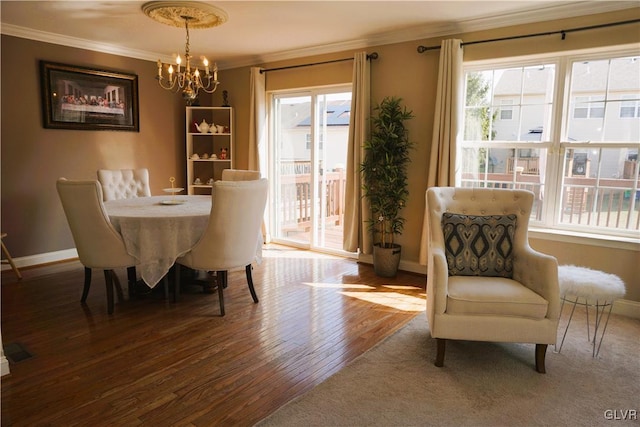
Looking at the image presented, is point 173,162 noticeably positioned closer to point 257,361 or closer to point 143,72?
point 143,72

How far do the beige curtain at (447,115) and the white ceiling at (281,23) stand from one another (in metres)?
0.30

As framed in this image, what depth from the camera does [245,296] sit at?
373 centimetres

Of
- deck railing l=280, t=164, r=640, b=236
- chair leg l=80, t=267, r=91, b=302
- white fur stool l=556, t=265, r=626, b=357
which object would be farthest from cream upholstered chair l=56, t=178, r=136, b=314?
deck railing l=280, t=164, r=640, b=236

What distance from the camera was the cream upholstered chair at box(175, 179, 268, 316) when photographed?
3074mm

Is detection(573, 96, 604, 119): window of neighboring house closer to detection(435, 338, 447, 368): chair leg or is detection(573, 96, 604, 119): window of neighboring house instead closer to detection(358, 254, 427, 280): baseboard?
detection(358, 254, 427, 280): baseboard

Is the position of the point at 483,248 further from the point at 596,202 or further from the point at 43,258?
the point at 43,258

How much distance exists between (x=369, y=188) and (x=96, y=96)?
3.31 metres

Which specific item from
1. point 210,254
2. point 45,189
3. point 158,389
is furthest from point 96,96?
point 158,389

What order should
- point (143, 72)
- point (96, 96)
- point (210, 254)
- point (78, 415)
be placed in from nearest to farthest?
point (78, 415), point (210, 254), point (96, 96), point (143, 72)

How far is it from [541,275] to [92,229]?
3.04m

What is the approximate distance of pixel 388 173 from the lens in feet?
14.0

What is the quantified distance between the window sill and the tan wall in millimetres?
46

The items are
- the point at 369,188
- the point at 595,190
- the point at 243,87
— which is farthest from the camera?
the point at 243,87

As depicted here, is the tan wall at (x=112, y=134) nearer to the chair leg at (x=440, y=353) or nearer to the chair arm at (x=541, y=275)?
the chair arm at (x=541, y=275)
